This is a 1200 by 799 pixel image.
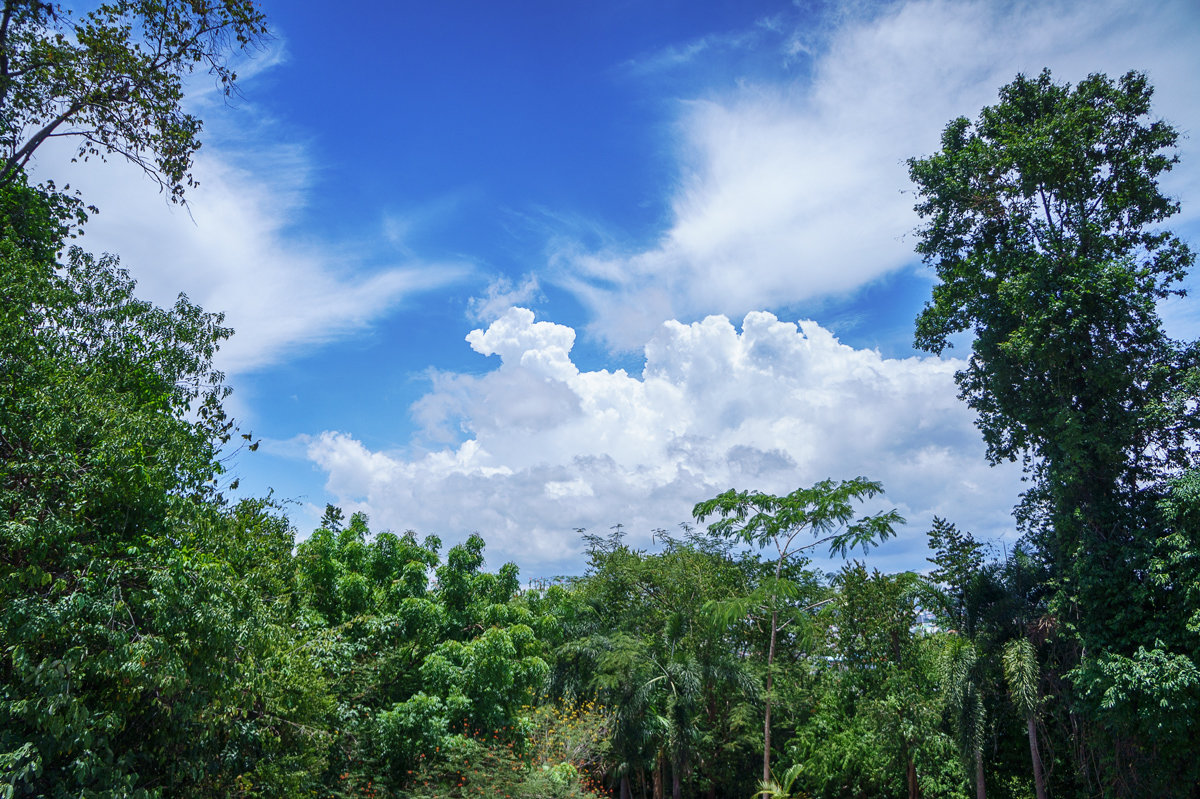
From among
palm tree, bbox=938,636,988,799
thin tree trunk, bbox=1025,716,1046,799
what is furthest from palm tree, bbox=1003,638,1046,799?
palm tree, bbox=938,636,988,799

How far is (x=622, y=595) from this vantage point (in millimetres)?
22219

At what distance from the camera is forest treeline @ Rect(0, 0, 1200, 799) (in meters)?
7.19

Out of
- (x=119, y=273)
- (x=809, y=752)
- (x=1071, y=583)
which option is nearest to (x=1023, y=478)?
(x=1071, y=583)

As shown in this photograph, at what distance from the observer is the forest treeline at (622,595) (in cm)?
719

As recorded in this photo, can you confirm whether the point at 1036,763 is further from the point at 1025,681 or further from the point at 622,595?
the point at 622,595

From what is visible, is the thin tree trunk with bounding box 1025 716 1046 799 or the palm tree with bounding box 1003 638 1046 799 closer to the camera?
the palm tree with bounding box 1003 638 1046 799

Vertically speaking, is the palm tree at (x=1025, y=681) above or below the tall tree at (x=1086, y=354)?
below

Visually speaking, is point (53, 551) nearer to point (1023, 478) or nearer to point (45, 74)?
point (45, 74)

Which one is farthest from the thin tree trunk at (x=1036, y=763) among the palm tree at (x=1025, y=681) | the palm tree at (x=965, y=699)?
the palm tree at (x=965, y=699)

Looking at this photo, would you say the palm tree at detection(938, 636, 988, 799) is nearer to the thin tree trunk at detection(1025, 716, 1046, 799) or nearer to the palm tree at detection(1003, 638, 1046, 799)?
the palm tree at detection(1003, 638, 1046, 799)

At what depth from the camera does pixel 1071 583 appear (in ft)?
48.6

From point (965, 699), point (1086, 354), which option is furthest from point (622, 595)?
point (1086, 354)

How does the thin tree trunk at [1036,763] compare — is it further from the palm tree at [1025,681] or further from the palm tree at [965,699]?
the palm tree at [965,699]

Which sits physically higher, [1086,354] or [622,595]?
[1086,354]
